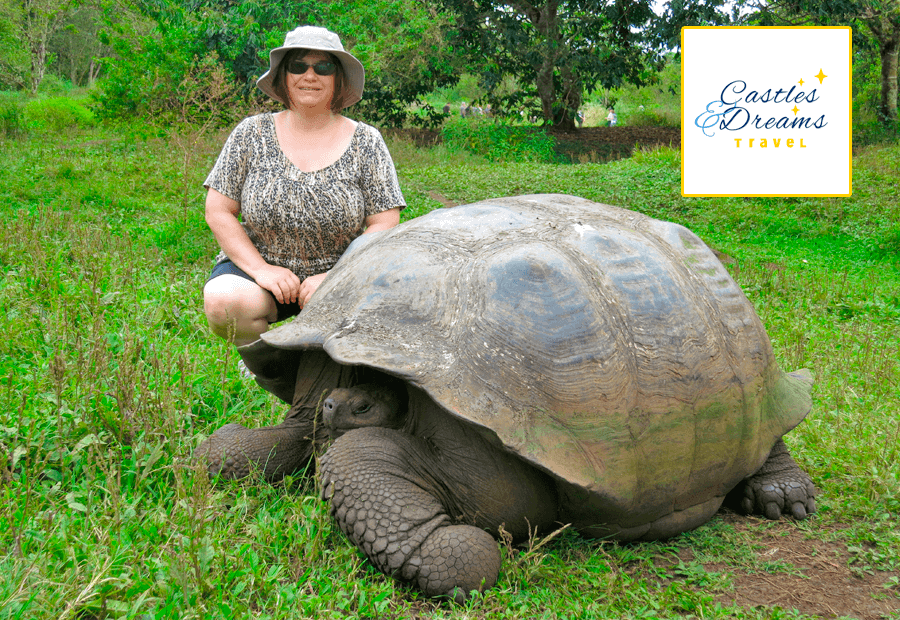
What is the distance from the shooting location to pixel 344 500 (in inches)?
71.6

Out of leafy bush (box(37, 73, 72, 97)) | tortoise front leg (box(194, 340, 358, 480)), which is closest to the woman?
tortoise front leg (box(194, 340, 358, 480))

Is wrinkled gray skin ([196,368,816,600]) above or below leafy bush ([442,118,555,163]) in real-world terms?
below

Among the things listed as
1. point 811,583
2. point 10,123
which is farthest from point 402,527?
point 10,123

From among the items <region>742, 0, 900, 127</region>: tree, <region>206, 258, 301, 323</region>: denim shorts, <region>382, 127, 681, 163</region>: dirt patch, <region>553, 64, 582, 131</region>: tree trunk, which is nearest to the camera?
<region>206, 258, 301, 323</region>: denim shorts

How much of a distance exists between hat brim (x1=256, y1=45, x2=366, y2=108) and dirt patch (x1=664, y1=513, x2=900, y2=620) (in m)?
2.33

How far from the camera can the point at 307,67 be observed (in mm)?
2943

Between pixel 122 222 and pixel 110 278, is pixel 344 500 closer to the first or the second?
pixel 110 278

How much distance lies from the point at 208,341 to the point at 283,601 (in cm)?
209

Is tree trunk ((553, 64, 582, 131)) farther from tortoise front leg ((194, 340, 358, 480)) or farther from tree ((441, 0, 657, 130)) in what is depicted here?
tortoise front leg ((194, 340, 358, 480))

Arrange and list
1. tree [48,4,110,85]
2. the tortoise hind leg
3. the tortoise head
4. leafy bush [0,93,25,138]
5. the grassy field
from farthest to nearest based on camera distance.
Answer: tree [48,4,110,85]
leafy bush [0,93,25,138]
the tortoise hind leg
the tortoise head
the grassy field

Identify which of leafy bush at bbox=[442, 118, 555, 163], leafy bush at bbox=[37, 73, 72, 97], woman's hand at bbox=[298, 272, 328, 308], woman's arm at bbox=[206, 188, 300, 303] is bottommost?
woman's hand at bbox=[298, 272, 328, 308]

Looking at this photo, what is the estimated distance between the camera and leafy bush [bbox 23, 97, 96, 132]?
561 inches

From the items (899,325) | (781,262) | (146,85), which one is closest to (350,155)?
(899,325)

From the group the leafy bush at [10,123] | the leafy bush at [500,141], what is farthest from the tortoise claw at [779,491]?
the leafy bush at [500,141]
